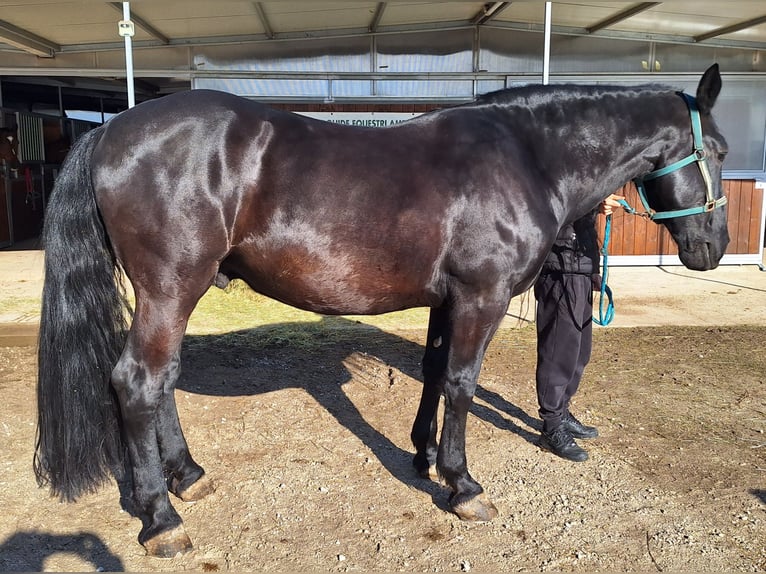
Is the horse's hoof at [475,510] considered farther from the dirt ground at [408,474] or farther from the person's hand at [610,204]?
the person's hand at [610,204]

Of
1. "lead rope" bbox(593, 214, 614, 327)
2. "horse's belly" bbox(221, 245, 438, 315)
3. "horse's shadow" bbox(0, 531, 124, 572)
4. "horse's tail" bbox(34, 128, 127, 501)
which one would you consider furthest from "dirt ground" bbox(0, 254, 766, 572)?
"horse's belly" bbox(221, 245, 438, 315)

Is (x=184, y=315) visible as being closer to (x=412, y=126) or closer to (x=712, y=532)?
(x=412, y=126)

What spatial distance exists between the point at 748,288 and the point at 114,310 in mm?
7404

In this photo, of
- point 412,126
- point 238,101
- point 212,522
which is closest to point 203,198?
point 238,101

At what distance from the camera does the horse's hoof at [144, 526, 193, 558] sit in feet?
7.80

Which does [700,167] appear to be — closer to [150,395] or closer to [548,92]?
[548,92]

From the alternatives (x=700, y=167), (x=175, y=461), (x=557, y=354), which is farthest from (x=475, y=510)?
(x=700, y=167)

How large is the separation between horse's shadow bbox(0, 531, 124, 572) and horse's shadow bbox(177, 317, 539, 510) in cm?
137

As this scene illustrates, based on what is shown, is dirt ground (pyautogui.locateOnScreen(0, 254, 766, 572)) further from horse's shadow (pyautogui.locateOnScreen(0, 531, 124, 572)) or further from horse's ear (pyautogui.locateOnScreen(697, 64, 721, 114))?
horse's ear (pyautogui.locateOnScreen(697, 64, 721, 114))

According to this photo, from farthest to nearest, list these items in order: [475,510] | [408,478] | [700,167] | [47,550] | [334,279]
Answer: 1. [408,478]
2. [700,167]
3. [475,510]
4. [334,279]
5. [47,550]

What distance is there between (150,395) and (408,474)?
4.46 ft

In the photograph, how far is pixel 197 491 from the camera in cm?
281

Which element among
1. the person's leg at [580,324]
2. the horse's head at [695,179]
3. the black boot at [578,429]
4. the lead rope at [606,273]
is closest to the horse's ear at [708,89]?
the horse's head at [695,179]

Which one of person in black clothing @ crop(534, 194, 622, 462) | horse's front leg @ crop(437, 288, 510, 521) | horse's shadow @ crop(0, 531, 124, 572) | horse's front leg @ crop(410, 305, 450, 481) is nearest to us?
horse's shadow @ crop(0, 531, 124, 572)
